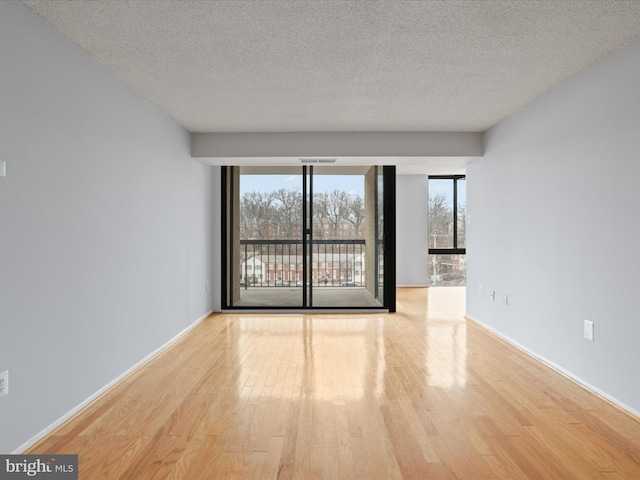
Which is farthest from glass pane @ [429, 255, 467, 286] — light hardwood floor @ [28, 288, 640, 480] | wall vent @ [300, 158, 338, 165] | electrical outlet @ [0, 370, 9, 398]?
electrical outlet @ [0, 370, 9, 398]

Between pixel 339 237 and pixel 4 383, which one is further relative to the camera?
pixel 339 237

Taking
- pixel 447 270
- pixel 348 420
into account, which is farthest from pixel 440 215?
pixel 348 420

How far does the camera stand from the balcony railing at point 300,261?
5.84m

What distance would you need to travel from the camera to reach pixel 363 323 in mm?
5121

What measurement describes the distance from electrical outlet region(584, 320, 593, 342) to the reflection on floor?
122 inches

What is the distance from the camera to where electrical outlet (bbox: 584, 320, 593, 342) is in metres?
2.93

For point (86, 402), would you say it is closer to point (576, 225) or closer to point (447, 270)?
point (576, 225)

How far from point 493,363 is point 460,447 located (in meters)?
1.60

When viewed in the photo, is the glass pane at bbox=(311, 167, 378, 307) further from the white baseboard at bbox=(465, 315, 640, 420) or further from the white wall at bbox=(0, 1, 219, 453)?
the white wall at bbox=(0, 1, 219, 453)

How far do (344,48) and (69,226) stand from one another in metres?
2.04

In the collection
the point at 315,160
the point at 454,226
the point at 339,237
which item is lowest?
the point at 339,237

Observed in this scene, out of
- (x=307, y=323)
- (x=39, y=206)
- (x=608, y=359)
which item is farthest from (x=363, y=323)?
(x=39, y=206)

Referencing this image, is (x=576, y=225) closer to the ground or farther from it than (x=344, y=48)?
closer to the ground

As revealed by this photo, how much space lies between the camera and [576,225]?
3094mm
